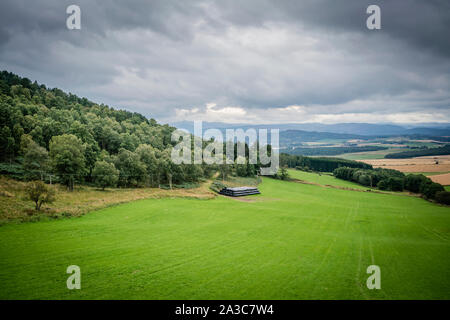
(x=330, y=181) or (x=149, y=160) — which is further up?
(x=149, y=160)

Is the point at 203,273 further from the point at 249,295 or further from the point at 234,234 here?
the point at 234,234

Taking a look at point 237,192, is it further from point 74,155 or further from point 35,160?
point 35,160

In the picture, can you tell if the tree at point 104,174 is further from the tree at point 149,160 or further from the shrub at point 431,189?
the shrub at point 431,189

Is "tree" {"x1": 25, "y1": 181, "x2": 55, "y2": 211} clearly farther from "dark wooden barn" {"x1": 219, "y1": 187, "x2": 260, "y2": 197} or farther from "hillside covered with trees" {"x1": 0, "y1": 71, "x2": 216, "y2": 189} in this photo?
"dark wooden barn" {"x1": 219, "y1": 187, "x2": 260, "y2": 197}

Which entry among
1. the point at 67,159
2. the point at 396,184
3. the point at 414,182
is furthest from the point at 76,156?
the point at 414,182

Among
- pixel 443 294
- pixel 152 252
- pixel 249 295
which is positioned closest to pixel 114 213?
pixel 152 252

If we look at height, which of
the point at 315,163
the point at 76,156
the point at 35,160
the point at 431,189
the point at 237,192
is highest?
the point at 76,156
